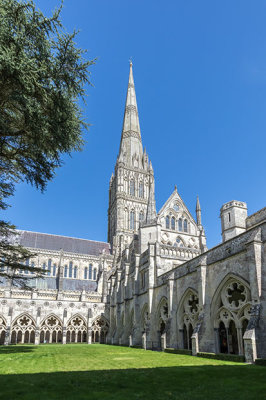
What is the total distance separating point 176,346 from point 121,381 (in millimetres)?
14003

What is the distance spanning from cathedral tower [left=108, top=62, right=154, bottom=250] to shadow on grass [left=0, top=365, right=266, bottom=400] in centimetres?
4040

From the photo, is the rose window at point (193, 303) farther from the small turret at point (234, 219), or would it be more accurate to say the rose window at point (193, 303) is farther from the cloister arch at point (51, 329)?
the cloister arch at point (51, 329)

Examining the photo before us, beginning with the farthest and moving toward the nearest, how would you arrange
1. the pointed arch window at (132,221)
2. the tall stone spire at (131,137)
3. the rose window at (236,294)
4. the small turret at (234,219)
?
the tall stone spire at (131,137) < the pointed arch window at (132,221) < the small turret at (234,219) < the rose window at (236,294)

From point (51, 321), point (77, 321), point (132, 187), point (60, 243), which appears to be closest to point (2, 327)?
point (51, 321)

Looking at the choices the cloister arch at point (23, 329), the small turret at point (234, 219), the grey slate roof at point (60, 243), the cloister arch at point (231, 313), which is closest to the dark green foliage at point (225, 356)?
A: the cloister arch at point (231, 313)

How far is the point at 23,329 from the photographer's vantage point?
119 ft

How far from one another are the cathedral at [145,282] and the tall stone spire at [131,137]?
23 cm

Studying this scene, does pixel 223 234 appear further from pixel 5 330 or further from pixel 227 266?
pixel 5 330

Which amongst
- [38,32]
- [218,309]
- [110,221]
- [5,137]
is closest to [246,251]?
[218,309]

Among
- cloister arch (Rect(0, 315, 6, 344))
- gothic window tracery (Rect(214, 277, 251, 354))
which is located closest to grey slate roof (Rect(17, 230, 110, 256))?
cloister arch (Rect(0, 315, 6, 344))

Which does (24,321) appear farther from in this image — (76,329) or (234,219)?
(234,219)

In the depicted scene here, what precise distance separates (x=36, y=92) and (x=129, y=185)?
47.2 meters

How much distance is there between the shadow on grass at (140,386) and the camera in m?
6.19

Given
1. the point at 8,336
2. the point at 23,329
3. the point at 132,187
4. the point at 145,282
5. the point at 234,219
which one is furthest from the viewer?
the point at 132,187
